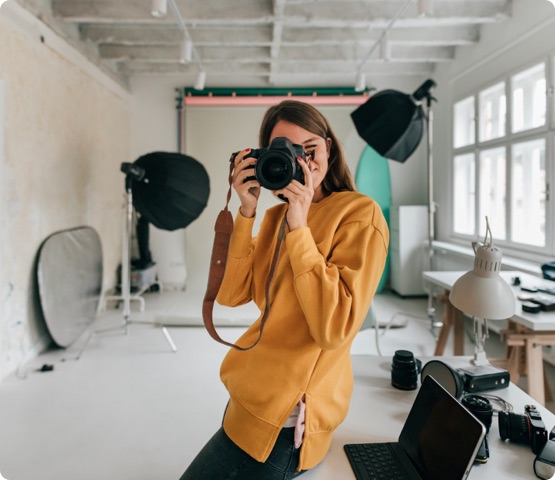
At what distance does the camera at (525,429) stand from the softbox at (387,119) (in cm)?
224

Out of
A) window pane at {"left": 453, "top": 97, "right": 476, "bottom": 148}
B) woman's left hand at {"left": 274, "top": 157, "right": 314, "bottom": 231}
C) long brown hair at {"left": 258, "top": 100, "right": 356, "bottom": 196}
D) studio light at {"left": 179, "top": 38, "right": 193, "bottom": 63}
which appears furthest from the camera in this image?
window pane at {"left": 453, "top": 97, "right": 476, "bottom": 148}

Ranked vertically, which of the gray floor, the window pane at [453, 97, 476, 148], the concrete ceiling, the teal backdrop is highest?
the concrete ceiling

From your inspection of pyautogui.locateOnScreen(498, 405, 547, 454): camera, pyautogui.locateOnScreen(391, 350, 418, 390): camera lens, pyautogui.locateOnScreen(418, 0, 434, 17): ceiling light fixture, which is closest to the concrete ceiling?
pyautogui.locateOnScreen(418, 0, 434, 17): ceiling light fixture

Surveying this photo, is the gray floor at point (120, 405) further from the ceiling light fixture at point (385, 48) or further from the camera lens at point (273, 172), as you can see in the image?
the ceiling light fixture at point (385, 48)

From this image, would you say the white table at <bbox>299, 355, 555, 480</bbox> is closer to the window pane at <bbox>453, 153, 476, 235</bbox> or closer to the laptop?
the laptop

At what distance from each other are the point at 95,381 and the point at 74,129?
87.0 inches

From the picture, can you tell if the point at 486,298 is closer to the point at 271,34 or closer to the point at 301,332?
the point at 301,332

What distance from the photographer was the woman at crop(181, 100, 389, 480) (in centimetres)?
78

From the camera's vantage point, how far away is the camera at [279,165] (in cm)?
82

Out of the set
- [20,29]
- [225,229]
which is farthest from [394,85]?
[225,229]

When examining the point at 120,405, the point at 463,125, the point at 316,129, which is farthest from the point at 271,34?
the point at 316,129

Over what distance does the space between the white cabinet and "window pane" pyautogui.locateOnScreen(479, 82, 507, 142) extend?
106cm

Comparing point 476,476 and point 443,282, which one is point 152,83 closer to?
point 443,282

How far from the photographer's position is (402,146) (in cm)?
299
